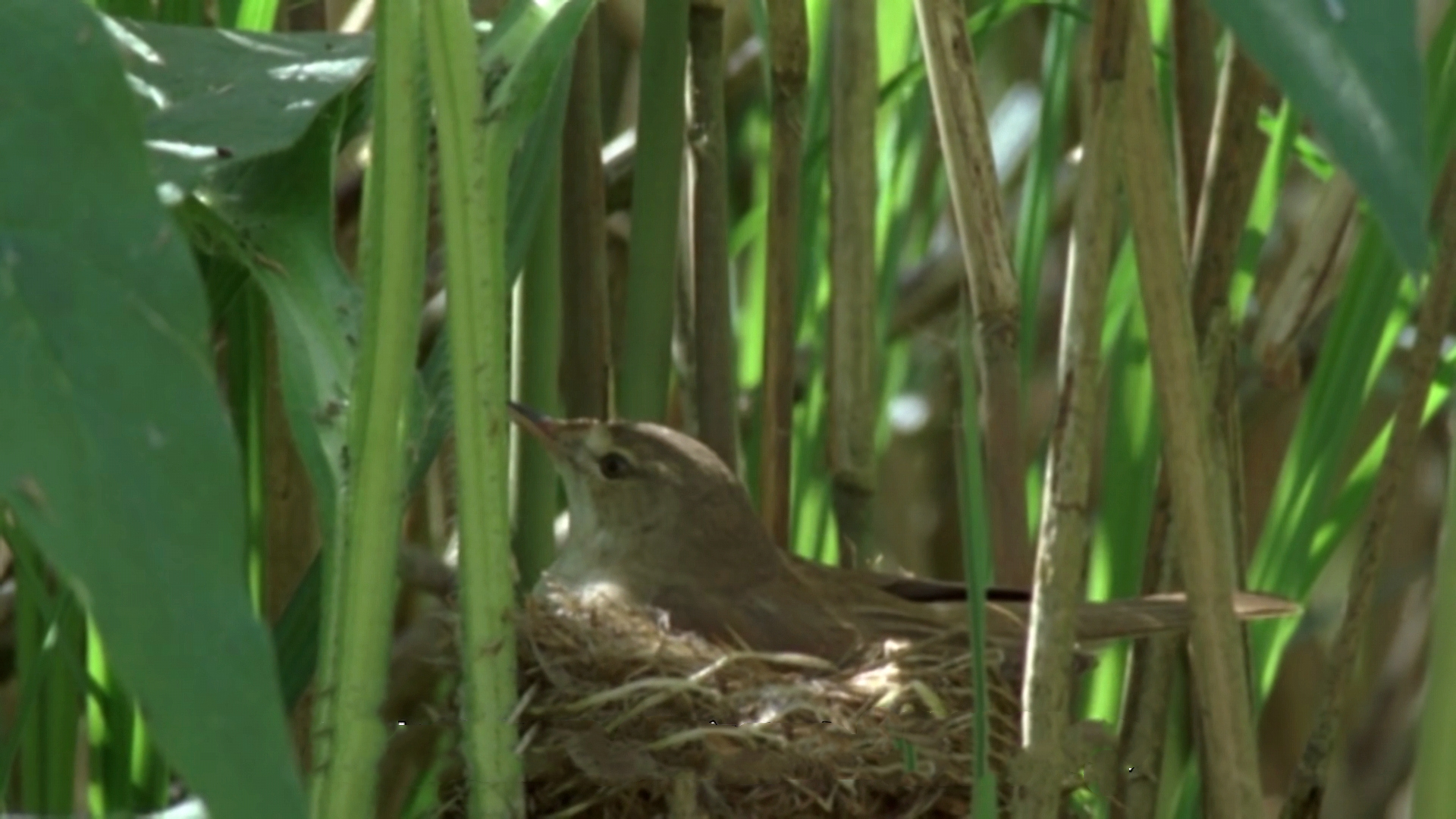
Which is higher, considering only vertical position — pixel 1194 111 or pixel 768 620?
pixel 1194 111

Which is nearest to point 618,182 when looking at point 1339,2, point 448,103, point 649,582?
point 649,582

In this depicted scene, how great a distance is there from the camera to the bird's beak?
165 cm

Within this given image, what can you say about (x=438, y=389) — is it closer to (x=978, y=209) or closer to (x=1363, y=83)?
(x=978, y=209)

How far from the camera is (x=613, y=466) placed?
2002 millimetres

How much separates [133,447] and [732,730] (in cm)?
97

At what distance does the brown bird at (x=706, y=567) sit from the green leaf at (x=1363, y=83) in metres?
1.08

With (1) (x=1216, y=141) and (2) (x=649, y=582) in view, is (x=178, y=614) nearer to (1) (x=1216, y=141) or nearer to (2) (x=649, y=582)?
(1) (x=1216, y=141)

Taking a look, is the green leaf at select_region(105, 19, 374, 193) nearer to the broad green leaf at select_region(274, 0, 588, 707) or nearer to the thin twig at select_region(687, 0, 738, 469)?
the broad green leaf at select_region(274, 0, 588, 707)

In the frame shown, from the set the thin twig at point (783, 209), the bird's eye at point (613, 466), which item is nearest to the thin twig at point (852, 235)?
the thin twig at point (783, 209)

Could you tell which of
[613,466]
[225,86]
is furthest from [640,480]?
[225,86]

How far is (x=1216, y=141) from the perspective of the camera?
1.68 m

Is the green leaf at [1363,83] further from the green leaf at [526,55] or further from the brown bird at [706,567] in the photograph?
the brown bird at [706,567]

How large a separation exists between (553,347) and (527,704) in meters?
0.28

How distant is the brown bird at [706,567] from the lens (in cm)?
188
